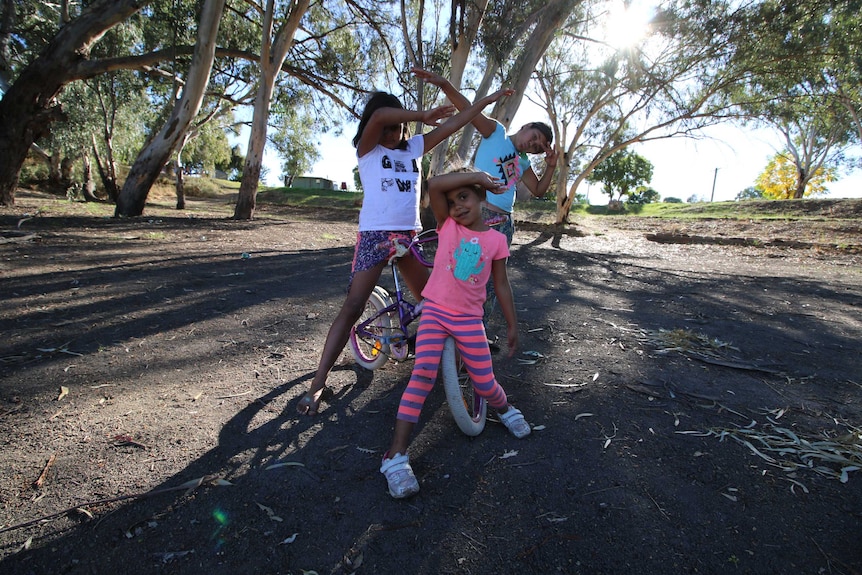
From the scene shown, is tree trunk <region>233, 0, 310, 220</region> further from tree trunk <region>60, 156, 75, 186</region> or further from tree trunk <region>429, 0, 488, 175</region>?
tree trunk <region>60, 156, 75, 186</region>

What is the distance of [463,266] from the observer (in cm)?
227

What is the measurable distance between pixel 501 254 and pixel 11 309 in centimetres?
433

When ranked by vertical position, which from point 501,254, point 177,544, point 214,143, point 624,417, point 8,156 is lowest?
point 177,544

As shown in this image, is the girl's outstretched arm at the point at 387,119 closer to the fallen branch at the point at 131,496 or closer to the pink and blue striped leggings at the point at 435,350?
the pink and blue striped leggings at the point at 435,350

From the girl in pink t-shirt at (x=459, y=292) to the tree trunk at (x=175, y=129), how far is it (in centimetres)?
1043

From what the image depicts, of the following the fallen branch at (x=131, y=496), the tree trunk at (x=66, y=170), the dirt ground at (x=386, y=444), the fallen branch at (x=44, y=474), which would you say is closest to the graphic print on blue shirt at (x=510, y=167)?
the dirt ground at (x=386, y=444)

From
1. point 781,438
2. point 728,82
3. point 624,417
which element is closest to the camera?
point 781,438

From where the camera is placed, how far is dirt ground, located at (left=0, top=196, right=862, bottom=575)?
1698 mm

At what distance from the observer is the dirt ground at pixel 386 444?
1.70m

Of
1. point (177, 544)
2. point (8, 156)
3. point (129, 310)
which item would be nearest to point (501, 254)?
point (177, 544)

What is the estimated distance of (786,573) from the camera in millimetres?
1629

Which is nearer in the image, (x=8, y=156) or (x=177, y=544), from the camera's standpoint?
(x=177, y=544)

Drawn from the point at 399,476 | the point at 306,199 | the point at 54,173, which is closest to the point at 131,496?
the point at 399,476

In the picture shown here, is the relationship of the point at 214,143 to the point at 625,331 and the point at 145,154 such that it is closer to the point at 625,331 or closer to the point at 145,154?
the point at 145,154
